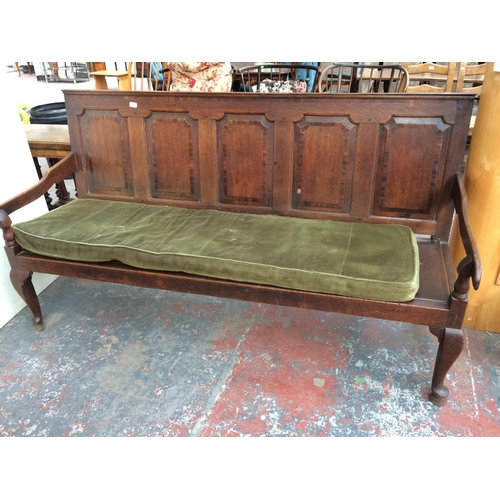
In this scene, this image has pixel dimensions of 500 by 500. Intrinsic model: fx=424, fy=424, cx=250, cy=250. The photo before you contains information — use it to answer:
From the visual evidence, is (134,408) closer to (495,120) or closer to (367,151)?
(367,151)

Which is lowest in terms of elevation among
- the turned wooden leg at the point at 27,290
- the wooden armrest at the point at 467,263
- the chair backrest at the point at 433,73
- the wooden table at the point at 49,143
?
the turned wooden leg at the point at 27,290

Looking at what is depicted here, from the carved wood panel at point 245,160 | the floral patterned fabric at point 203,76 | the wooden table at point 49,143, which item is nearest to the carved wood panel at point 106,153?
the wooden table at point 49,143

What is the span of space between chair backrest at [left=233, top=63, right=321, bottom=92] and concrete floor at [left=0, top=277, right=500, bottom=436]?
1.92m

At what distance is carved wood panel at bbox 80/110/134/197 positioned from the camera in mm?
2545

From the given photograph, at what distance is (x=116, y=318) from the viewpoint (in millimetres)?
2422

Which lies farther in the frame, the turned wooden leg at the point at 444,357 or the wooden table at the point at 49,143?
the wooden table at the point at 49,143

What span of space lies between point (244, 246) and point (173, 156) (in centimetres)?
84

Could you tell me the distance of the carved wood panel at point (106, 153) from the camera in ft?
8.35

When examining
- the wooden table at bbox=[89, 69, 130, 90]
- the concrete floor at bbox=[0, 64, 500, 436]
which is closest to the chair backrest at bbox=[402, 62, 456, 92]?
the concrete floor at bbox=[0, 64, 500, 436]

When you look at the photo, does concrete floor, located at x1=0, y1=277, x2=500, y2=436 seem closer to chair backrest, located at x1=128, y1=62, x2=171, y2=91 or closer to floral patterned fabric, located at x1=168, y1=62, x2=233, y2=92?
floral patterned fabric, located at x1=168, y1=62, x2=233, y2=92

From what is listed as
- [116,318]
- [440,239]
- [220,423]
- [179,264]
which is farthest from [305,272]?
[116,318]

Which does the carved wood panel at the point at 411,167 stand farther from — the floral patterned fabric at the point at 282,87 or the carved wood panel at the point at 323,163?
the floral patterned fabric at the point at 282,87

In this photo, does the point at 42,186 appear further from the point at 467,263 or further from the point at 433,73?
the point at 433,73

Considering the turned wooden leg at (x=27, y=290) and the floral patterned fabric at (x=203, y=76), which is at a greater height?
the floral patterned fabric at (x=203, y=76)
